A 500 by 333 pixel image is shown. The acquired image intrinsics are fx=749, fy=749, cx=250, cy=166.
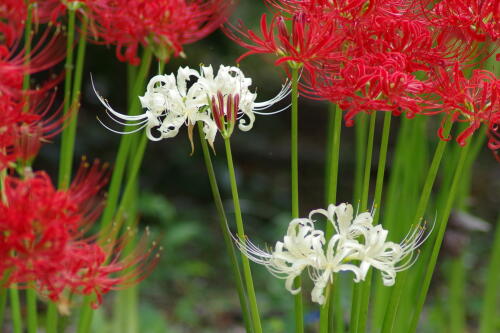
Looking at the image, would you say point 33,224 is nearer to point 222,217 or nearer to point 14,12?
point 222,217

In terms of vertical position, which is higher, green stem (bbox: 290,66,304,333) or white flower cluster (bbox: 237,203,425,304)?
green stem (bbox: 290,66,304,333)

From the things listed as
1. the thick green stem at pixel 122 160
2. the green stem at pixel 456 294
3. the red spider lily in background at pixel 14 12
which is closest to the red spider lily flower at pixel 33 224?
the red spider lily in background at pixel 14 12

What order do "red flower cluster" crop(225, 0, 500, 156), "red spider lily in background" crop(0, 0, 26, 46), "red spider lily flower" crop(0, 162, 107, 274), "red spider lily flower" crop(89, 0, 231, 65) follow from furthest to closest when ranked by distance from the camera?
"red spider lily flower" crop(89, 0, 231, 65), "red spider lily in background" crop(0, 0, 26, 46), "red flower cluster" crop(225, 0, 500, 156), "red spider lily flower" crop(0, 162, 107, 274)

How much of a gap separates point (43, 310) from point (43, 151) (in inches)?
26.9

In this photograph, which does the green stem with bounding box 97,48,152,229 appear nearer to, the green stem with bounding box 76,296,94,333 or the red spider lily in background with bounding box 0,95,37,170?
the green stem with bounding box 76,296,94,333

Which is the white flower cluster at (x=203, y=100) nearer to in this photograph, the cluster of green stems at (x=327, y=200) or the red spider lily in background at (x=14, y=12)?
the cluster of green stems at (x=327, y=200)

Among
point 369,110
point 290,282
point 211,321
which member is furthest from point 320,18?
point 211,321

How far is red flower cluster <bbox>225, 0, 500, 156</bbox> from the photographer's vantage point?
1.05 m

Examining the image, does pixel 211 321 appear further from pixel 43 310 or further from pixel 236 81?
pixel 236 81

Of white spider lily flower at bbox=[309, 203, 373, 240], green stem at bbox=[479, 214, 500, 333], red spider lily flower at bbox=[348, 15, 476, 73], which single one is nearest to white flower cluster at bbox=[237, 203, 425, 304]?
white spider lily flower at bbox=[309, 203, 373, 240]

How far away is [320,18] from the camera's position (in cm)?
112

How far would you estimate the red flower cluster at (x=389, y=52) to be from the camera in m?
1.05

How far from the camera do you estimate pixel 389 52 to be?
111 cm

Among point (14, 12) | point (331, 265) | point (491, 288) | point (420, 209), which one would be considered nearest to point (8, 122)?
point (14, 12)
